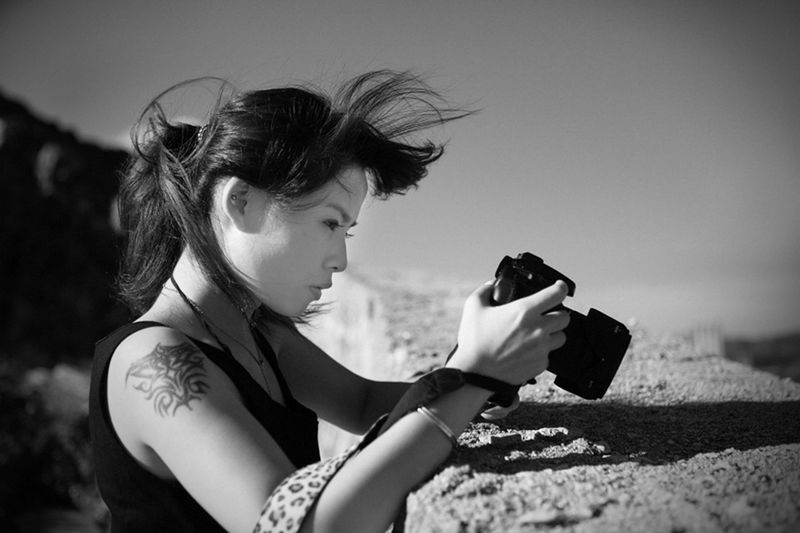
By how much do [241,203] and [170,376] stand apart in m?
0.39

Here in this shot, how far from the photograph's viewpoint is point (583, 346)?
1.35 m

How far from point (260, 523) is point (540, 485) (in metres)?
0.47

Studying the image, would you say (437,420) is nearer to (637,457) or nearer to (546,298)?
(546,298)

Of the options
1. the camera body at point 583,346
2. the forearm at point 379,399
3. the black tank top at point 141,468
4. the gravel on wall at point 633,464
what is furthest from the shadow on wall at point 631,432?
the black tank top at point 141,468

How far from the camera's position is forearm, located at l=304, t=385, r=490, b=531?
953 mm

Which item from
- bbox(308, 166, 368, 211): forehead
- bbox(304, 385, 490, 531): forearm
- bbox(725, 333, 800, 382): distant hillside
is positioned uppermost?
bbox(308, 166, 368, 211): forehead

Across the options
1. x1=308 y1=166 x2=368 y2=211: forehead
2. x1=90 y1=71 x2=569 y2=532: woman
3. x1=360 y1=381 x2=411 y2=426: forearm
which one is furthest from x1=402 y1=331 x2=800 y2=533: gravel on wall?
x1=308 y1=166 x2=368 y2=211: forehead

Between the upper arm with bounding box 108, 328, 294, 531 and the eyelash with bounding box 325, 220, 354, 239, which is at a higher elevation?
the eyelash with bounding box 325, 220, 354, 239

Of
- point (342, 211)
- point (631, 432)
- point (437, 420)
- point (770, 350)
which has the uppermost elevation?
point (342, 211)

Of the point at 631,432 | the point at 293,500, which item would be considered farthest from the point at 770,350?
the point at 293,500

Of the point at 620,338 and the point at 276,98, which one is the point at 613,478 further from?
the point at 276,98

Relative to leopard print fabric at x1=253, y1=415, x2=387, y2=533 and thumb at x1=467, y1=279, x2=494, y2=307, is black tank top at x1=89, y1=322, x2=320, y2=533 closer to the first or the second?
leopard print fabric at x1=253, y1=415, x2=387, y2=533

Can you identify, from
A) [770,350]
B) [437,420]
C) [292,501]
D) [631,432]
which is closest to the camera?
[292,501]

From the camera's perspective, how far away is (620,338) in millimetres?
1379
